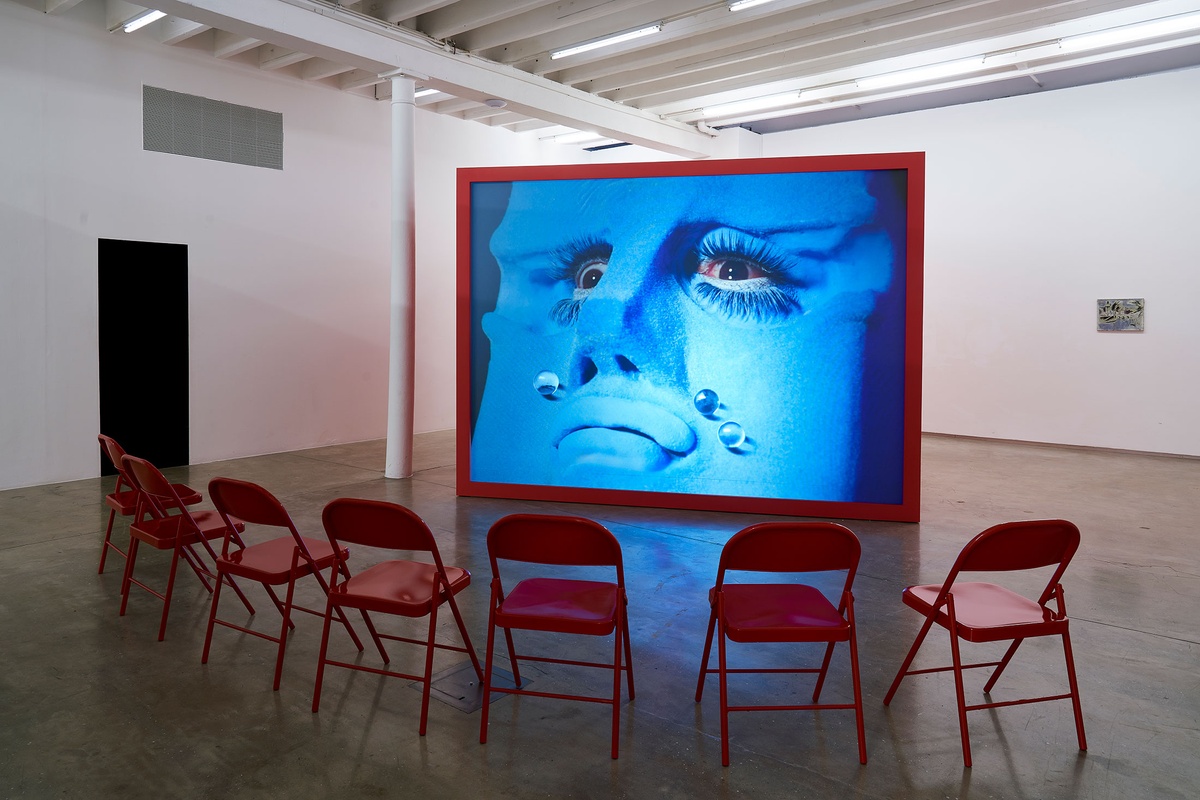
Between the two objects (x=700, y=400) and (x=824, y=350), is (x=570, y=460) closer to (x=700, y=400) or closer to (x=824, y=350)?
(x=700, y=400)

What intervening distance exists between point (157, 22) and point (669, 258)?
206 inches

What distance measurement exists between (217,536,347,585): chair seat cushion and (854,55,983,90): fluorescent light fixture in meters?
7.94

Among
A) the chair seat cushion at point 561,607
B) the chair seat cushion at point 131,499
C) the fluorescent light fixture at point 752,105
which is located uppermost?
the fluorescent light fixture at point 752,105

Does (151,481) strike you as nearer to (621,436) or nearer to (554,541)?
(554,541)

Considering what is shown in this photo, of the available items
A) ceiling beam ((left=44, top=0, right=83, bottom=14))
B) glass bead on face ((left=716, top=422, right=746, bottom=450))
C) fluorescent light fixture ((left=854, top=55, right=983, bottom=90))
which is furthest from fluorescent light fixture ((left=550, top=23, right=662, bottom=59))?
ceiling beam ((left=44, top=0, right=83, bottom=14))

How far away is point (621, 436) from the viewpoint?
6.19 metres

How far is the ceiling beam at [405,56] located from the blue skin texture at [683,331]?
204 centimetres

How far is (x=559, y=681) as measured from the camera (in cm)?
315

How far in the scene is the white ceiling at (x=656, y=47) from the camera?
6812 mm

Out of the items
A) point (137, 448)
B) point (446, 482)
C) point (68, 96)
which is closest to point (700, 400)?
point (446, 482)

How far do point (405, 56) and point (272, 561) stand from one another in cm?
554

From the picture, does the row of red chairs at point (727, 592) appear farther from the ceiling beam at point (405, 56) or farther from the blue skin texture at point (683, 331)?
the ceiling beam at point (405, 56)

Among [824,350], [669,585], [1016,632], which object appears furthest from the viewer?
[824,350]

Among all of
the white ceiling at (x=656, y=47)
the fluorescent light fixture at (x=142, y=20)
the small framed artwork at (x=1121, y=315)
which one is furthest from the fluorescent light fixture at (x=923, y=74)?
the fluorescent light fixture at (x=142, y=20)
